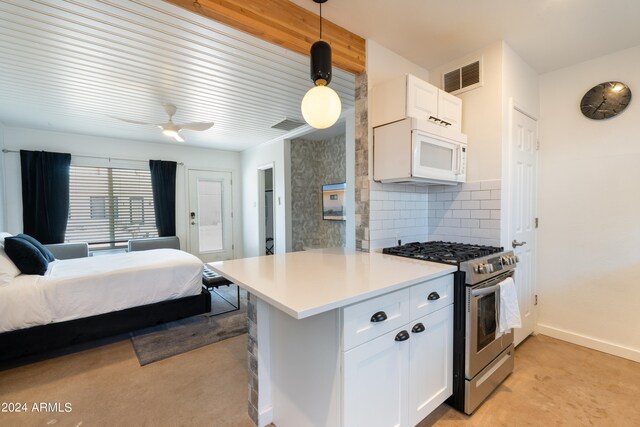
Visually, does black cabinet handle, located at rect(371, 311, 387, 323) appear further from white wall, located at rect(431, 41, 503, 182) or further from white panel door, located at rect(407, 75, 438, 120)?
white wall, located at rect(431, 41, 503, 182)

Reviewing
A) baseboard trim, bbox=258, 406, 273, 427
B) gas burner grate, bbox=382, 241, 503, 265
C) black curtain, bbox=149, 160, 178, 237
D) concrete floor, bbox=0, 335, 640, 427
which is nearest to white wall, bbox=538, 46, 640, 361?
concrete floor, bbox=0, 335, 640, 427

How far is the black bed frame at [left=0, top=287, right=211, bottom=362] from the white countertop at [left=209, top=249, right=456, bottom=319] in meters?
1.64

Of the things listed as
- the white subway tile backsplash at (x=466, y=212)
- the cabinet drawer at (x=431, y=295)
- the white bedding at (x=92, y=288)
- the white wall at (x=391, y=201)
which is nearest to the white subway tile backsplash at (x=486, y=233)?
the white subway tile backsplash at (x=466, y=212)

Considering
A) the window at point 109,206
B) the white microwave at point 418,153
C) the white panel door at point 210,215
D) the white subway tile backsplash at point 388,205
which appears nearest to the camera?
the white microwave at point 418,153

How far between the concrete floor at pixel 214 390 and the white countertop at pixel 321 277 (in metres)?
0.94

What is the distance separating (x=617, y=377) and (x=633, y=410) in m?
0.42

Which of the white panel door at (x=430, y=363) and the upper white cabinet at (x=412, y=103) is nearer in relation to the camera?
the white panel door at (x=430, y=363)

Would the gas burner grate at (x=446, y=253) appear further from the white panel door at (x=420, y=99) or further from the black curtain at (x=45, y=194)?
the black curtain at (x=45, y=194)

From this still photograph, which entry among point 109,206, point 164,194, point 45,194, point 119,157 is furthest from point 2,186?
point 164,194

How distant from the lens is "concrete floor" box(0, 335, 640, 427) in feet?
5.55

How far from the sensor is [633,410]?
1.71 m

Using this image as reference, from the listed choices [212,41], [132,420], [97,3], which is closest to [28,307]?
[132,420]

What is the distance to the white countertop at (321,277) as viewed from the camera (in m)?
1.09

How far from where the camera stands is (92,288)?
2.52 m
